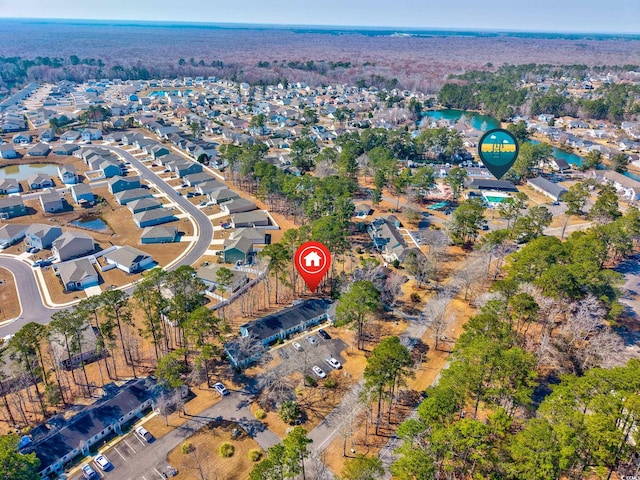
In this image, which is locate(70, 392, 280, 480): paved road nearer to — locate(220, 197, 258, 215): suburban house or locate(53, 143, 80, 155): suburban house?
locate(220, 197, 258, 215): suburban house

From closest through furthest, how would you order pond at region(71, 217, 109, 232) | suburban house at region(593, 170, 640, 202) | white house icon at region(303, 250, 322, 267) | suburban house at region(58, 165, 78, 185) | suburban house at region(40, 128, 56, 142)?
1. white house icon at region(303, 250, 322, 267)
2. pond at region(71, 217, 109, 232)
3. suburban house at region(593, 170, 640, 202)
4. suburban house at region(58, 165, 78, 185)
5. suburban house at region(40, 128, 56, 142)

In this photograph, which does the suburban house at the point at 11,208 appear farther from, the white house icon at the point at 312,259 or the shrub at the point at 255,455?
the shrub at the point at 255,455

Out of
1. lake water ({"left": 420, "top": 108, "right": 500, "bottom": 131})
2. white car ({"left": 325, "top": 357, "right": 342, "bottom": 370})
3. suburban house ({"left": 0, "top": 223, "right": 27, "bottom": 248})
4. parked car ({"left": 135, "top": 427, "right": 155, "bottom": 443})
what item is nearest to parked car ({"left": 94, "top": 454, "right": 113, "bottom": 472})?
parked car ({"left": 135, "top": 427, "right": 155, "bottom": 443})

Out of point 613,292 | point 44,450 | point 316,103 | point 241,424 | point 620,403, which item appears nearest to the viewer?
point 620,403

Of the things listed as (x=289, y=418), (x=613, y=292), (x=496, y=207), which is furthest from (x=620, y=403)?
(x=496, y=207)

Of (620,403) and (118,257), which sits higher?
(620,403)

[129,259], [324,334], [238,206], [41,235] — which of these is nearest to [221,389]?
[324,334]

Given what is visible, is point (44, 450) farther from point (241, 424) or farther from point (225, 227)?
point (225, 227)
